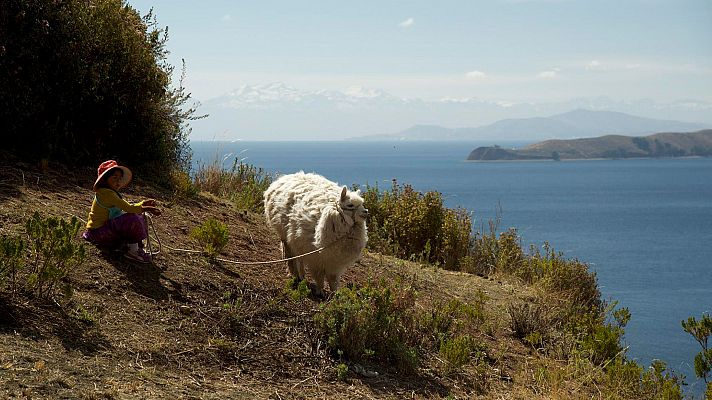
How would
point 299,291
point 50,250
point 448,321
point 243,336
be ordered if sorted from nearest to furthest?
point 50,250 → point 243,336 → point 299,291 → point 448,321

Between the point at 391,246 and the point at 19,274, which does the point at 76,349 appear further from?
the point at 391,246

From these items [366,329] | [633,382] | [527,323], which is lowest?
[633,382]

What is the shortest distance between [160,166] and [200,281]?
16.3 feet

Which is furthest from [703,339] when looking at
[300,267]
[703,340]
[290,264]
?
[290,264]

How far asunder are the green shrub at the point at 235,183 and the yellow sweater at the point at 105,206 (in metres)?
5.50

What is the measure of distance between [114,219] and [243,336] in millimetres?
1942

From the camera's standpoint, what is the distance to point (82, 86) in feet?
37.5

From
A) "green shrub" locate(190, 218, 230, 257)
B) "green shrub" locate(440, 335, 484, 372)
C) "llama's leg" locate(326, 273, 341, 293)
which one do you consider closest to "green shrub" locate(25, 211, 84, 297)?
"green shrub" locate(190, 218, 230, 257)

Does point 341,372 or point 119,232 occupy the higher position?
point 119,232

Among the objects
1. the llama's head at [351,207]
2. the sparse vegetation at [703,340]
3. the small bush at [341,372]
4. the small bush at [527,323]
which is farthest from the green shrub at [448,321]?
the sparse vegetation at [703,340]

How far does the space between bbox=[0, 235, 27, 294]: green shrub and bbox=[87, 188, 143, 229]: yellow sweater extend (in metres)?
1.40

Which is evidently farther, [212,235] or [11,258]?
[212,235]

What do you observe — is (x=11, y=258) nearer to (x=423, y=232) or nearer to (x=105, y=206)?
(x=105, y=206)

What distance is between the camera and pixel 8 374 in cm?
541
